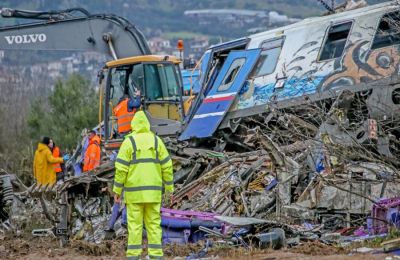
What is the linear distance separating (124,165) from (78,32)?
13.5 meters

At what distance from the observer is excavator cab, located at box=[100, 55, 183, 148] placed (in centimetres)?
2217

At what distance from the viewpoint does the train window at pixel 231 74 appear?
827 inches

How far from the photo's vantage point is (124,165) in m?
12.9

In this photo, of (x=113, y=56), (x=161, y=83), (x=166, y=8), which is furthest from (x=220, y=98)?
(x=166, y=8)

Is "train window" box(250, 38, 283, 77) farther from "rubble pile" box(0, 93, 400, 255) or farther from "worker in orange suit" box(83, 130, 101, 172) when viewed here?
"worker in orange suit" box(83, 130, 101, 172)

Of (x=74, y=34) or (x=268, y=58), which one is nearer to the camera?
(x=268, y=58)

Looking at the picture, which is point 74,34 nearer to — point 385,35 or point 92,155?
point 92,155

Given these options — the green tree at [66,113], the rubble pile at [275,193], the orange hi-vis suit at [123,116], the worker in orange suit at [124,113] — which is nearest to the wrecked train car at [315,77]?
the rubble pile at [275,193]

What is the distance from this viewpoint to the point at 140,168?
510 inches

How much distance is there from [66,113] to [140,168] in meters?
31.8

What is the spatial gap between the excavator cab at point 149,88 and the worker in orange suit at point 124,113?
0.46ft

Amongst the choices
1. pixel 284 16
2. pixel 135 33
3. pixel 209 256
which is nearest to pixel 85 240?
pixel 209 256

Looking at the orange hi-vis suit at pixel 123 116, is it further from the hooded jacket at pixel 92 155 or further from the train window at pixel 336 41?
the train window at pixel 336 41

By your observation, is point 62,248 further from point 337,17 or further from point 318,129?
point 337,17
